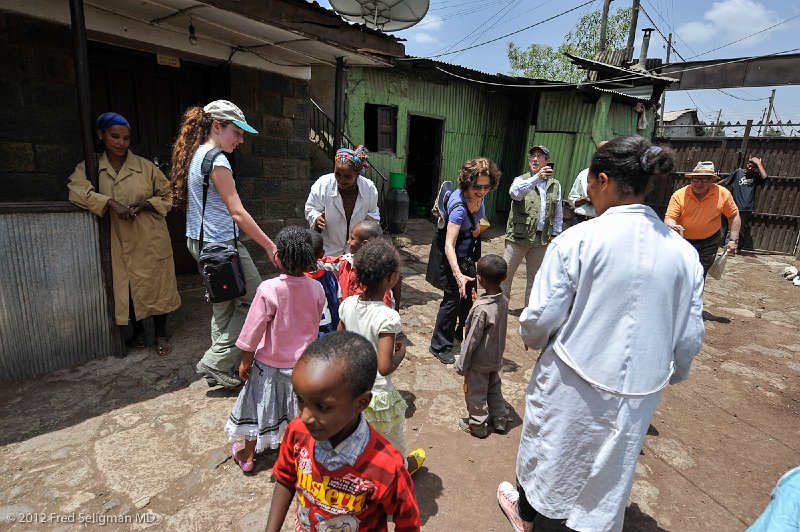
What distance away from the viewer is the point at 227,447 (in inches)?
104

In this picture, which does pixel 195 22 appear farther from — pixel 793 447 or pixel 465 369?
pixel 793 447

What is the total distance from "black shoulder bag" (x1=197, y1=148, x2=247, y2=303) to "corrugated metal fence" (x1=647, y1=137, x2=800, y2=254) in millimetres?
10119

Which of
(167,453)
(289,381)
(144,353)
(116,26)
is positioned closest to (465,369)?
(289,381)

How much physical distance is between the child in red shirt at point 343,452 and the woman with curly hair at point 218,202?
1623 mm

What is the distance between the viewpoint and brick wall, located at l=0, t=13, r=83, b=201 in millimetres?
3451

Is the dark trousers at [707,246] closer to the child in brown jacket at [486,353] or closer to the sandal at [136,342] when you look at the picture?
the child in brown jacket at [486,353]

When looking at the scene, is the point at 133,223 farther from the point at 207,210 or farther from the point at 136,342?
the point at 136,342

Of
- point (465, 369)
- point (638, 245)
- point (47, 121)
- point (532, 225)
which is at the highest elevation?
point (47, 121)

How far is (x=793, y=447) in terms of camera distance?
123 inches

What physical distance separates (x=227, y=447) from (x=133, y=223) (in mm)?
2018

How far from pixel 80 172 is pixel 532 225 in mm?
4136

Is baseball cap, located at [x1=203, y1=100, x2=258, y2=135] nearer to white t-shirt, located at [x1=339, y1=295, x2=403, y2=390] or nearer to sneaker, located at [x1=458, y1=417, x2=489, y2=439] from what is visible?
white t-shirt, located at [x1=339, y1=295, x2=403, y2=390]

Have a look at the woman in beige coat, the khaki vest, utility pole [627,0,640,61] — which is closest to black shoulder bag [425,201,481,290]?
the khaki vest

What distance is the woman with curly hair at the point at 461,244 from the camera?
11.6 ft
